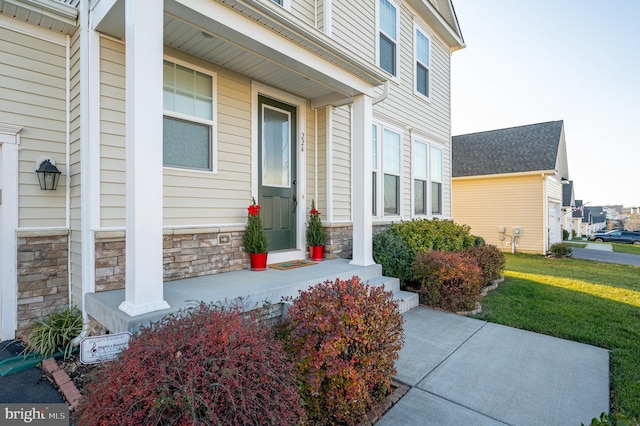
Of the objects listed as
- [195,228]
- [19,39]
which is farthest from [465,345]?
[19,39]

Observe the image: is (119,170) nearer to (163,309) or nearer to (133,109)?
(133,109)

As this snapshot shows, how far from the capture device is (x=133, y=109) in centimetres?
262

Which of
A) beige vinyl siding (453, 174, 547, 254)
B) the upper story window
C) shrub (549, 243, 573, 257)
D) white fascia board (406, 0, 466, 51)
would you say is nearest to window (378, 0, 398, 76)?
white fascia board (406, 0, 466, 51)

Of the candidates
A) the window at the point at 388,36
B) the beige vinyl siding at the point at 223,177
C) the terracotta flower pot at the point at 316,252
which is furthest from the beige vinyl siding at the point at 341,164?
the window at the point at 388,36

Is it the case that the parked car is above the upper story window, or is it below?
below

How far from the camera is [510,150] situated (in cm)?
1526

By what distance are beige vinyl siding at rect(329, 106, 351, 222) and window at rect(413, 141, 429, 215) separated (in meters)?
2.62

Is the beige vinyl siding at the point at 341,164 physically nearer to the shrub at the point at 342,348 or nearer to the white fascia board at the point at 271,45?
the white fascia board at the point at 271,45

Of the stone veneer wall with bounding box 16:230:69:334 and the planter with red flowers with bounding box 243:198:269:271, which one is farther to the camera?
the planter with red flowers with bounding box 243:198:269:271

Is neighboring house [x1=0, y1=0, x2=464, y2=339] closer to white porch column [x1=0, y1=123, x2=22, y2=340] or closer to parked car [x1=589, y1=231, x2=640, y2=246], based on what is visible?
white porch column [x1=0, y1=123, x2=22, y2=340]

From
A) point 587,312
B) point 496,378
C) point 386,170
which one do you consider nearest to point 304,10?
point 386,170

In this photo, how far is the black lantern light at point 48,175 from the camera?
340 centimetres

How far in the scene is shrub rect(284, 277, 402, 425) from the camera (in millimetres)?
2221

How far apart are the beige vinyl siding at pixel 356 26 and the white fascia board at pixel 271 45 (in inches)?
53.5
